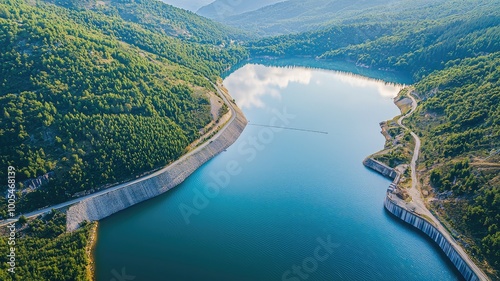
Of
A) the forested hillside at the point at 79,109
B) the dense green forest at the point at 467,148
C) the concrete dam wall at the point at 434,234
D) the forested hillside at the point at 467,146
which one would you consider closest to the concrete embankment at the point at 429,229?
the concrete dam wall at the point at 434,234

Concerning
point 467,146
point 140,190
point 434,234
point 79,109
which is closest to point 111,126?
point 79,109

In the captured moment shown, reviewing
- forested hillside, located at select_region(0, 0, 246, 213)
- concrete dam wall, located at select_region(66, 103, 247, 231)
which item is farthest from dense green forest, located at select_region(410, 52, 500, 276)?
forested hillside, located at select_region(0, 0, 246, 213)

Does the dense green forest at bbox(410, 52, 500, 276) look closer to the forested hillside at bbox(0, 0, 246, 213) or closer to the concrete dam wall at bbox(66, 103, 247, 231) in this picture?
the concrete dam wall at bbox(66, 103, 247, 231)

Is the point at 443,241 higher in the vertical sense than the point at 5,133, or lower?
higher

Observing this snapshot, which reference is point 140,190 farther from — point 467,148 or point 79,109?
point 467,148

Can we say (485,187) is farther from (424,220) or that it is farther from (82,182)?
(82,182)

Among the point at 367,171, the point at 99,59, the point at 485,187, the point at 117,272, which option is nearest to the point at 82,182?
the point at 117,272

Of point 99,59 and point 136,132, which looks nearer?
point 136,132

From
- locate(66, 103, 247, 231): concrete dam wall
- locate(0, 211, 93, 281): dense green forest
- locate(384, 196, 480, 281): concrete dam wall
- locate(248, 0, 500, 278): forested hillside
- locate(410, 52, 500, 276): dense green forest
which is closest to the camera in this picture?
locate(0, 211, 93, 281): dense green forest
